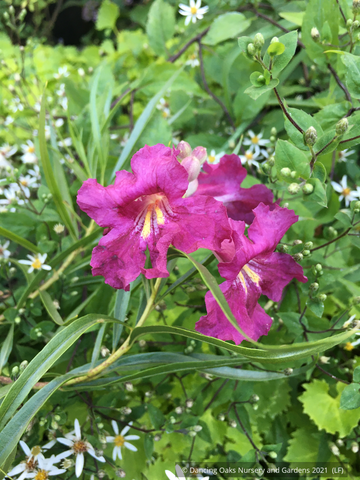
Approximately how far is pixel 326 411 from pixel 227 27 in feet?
3.01

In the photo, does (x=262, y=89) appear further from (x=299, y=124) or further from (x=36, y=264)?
(x=36, y=264)

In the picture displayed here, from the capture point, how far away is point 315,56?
2.18 feet

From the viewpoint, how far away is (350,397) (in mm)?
530

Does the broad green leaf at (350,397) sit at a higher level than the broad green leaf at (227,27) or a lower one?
lower

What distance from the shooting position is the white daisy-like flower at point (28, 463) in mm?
562

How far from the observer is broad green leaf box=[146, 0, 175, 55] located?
3.36ft

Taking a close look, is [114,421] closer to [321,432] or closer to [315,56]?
[321,432]

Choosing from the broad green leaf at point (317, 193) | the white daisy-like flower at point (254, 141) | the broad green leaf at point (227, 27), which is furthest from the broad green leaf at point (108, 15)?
the broad green leaf at point (317, 193)

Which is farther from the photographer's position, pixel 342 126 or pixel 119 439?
pixel 119 439

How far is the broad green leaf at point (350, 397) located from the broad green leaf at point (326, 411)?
0.17 meters

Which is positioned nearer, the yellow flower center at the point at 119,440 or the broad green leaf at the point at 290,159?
the broad green leaf at the point at 290,159

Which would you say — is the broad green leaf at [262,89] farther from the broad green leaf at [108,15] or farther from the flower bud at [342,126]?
the broad green leaf at [108,15]

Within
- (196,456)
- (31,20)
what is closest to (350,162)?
(196,456)

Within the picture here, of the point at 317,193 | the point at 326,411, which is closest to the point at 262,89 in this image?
the point at 317,193
